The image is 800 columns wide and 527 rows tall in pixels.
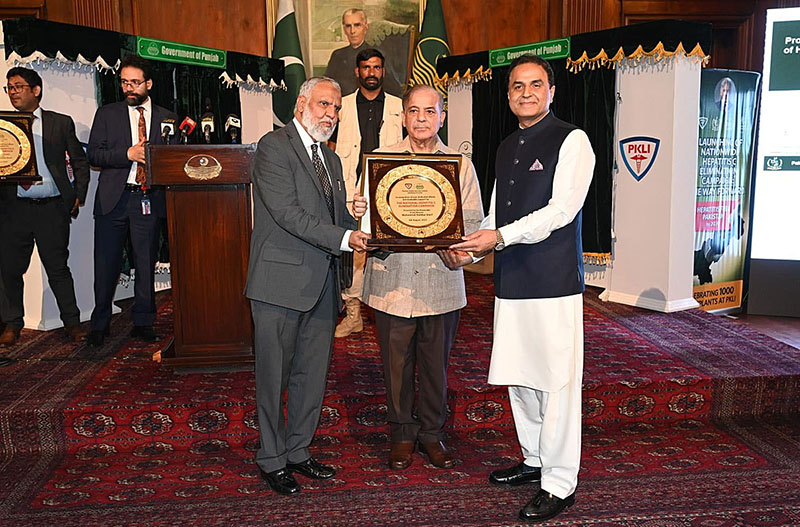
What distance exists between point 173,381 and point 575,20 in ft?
18.6

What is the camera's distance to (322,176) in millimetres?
2918

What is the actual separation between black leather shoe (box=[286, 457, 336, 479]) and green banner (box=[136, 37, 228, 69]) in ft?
12.9

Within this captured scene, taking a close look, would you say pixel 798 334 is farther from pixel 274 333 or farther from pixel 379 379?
pixel 274 333

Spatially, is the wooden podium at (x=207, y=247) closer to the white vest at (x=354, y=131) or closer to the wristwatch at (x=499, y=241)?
the white vest at (x=354, y=131)

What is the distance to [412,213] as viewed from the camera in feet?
9.25

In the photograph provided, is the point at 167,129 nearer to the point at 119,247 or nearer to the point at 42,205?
the point at 119,247

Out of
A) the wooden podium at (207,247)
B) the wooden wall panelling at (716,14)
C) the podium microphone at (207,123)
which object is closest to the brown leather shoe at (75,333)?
the wooden podium at (207,247)

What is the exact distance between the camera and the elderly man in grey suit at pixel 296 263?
9.10ft

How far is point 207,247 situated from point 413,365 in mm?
1454

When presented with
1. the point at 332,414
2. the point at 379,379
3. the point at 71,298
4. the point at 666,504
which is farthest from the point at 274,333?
the point at 71,298

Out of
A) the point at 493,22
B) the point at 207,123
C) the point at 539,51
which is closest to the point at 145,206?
the point at 207,123

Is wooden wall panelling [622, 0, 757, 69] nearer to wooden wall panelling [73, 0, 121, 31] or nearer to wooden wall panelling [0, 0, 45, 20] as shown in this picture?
wooden wall panelling [73, 0, 121, 31]

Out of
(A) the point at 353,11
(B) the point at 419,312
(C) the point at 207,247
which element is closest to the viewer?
(B) the point at 419,312

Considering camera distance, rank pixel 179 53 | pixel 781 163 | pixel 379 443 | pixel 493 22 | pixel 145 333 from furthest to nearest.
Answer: pixel 493 22, pixel 781 163, pixel 179 53, pixel 145 333, pixel 379 443
